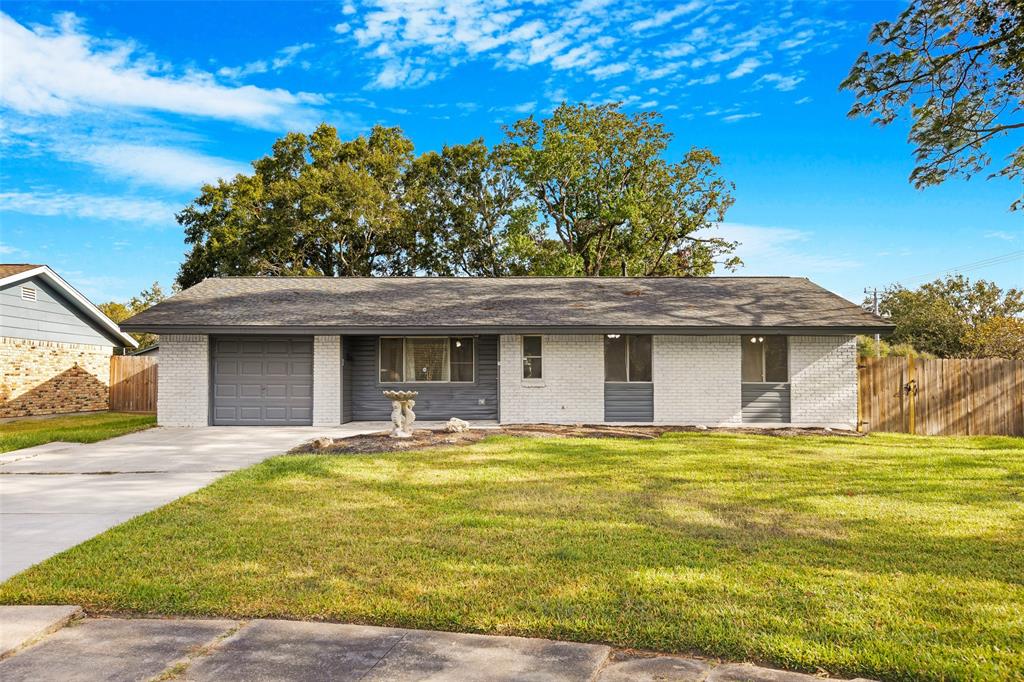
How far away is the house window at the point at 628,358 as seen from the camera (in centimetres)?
1614

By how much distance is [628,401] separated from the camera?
16.1 meters

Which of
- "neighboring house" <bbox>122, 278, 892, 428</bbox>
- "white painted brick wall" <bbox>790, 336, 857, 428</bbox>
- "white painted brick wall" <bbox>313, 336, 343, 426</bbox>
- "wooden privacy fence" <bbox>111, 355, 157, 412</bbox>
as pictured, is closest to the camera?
"neighboring house" <bbox>122, 278, 892, 428</bbox>

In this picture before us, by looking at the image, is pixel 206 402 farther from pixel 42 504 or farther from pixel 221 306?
pixel 42 504

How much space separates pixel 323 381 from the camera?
15.9m

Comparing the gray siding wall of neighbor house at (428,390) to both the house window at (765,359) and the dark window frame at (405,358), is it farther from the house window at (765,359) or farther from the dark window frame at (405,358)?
the house window at (765,359)

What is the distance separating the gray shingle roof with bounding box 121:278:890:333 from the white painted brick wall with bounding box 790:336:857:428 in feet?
2.27

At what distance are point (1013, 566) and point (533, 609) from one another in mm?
3799

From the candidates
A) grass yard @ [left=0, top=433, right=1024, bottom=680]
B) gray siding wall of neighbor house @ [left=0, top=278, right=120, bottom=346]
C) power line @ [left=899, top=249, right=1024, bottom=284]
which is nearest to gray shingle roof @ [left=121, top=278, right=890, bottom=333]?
gray siding wall of neighbor house @ [left=0, top=278, right=120, bottom=346]

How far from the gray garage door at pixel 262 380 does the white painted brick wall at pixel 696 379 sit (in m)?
8.71

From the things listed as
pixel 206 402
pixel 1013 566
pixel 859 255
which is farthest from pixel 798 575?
pixel 859 255

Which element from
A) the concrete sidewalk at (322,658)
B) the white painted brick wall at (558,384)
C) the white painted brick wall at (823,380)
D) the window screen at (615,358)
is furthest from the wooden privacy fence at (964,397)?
the concrete sidewalk at (322,658)

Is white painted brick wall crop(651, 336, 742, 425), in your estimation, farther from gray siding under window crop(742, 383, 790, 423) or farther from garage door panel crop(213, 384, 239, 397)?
garage door panel crop(213, 384, 239, 397)

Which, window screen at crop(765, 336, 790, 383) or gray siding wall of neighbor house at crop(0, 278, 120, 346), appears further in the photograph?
gray siding wall of neighbor house at crop(0, 278, 120, 346)

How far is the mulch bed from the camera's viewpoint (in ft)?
37.2
